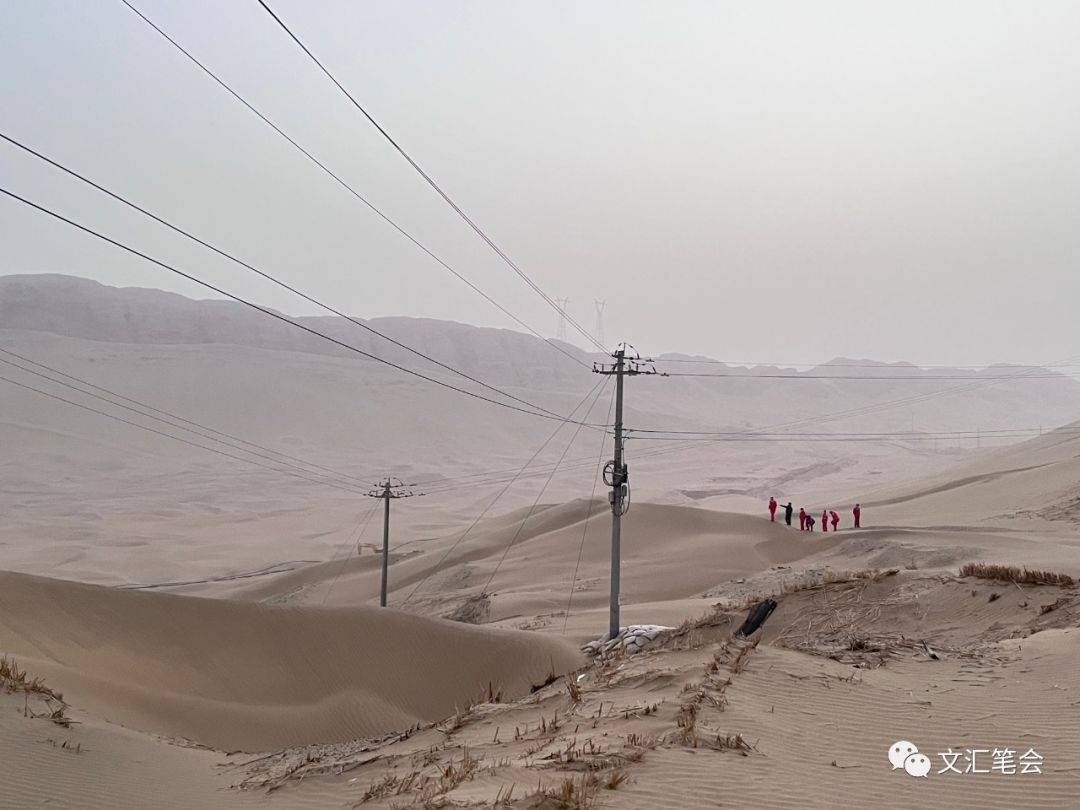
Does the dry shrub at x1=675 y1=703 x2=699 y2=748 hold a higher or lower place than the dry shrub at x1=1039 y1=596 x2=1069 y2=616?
lower

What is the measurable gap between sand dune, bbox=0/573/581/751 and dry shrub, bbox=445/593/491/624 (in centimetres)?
1049

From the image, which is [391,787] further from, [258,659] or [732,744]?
[258,659]

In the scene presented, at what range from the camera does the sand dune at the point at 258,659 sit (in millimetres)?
14992

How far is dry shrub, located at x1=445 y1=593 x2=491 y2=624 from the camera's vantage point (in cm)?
3038

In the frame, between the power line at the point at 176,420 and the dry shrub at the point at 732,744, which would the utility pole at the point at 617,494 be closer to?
the dry shrub at the point at 732,744

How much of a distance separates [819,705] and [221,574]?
46597mm

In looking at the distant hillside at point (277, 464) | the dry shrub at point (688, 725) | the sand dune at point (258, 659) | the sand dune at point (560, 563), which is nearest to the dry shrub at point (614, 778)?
the dry shrub at point (688, 725)

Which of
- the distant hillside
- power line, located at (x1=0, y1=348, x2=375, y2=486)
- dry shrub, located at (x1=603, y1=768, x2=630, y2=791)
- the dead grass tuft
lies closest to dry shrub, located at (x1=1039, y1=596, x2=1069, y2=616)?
dry shrub, located at (x1=603, y1=768, x2=630, y2=791)

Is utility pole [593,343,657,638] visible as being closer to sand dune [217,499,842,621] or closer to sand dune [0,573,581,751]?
sand dune [0,573,581,751]

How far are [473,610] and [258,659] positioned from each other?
1356cm

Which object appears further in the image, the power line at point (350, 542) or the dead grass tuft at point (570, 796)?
the power line at point (350, 542)

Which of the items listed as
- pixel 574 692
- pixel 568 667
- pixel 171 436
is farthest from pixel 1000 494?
pixel 171 436

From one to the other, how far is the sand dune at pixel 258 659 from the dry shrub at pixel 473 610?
10.5 meters

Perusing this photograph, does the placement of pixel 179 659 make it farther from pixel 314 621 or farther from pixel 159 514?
pixel 159 514
